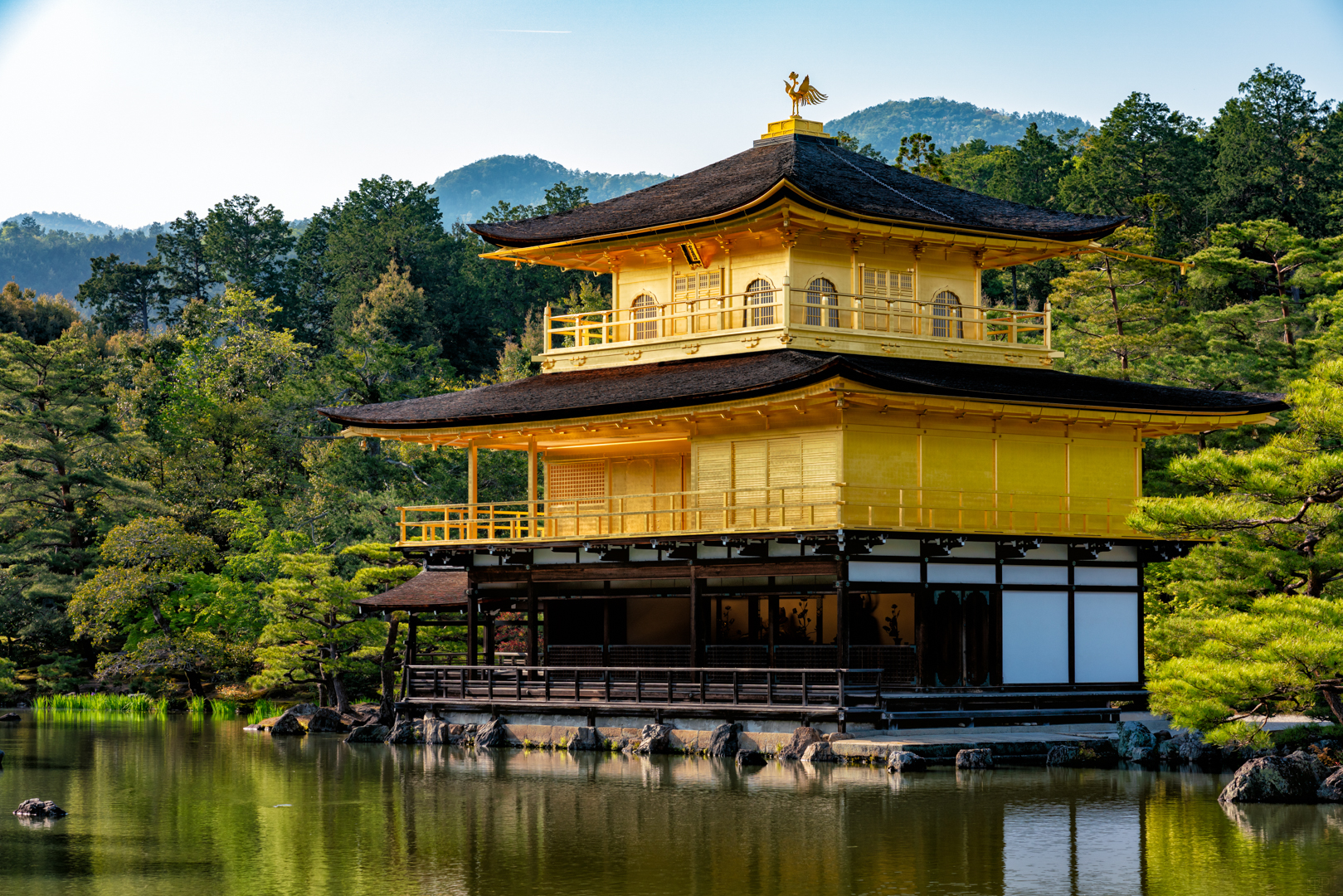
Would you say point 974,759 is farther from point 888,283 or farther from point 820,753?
point 888,283

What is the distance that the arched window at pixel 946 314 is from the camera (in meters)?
39.1

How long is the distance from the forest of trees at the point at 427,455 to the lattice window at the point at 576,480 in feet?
17.8

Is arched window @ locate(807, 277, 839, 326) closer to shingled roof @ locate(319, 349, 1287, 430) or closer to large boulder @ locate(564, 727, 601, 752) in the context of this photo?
shingled roof @ locate(319, 349, 1287, 430)

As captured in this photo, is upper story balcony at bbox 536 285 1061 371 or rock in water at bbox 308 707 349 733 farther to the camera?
rock in water at bbox 308 707 349 733

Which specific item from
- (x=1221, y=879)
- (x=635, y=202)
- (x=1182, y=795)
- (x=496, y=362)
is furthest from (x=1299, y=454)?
(x=496, y=362)

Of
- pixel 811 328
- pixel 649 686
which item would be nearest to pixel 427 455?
pixel 811 328

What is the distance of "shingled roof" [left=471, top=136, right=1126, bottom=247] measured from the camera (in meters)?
36.9

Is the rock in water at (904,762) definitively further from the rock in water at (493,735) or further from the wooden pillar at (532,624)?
the wooden pillar at (532,624)

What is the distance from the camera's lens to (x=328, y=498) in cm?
5941

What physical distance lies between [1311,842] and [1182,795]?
16.2 feet

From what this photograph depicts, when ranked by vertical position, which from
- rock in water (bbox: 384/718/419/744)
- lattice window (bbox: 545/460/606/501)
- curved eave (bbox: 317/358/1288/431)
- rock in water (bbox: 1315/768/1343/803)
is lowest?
rock in water (bbox: 384/718/419/744)

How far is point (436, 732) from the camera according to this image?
36562mm

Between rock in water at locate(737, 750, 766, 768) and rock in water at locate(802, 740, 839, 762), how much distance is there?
99 centimetres

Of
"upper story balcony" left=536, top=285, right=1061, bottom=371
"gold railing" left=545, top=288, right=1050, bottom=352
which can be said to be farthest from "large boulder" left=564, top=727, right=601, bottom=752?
"gold railing" left=545, top=288, right=1050, bottom=352
